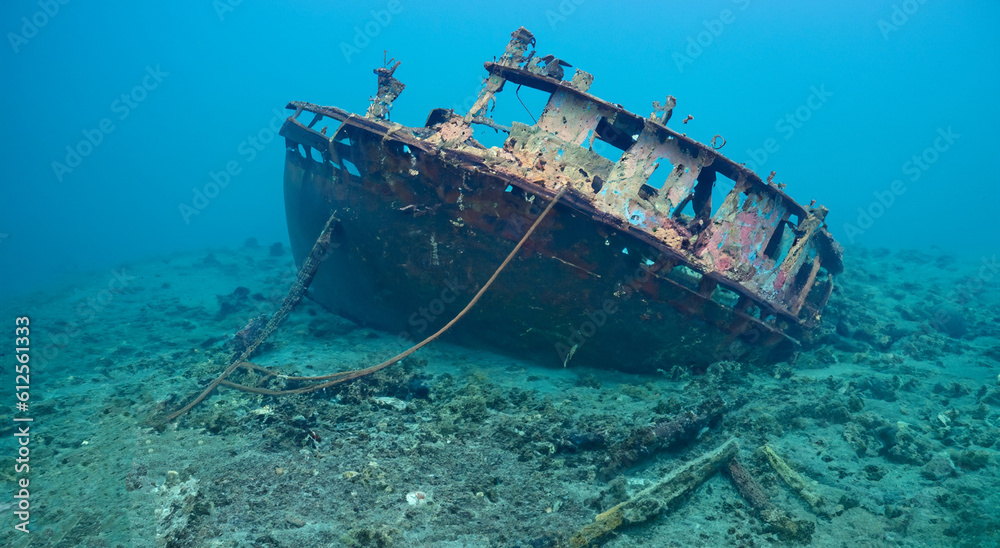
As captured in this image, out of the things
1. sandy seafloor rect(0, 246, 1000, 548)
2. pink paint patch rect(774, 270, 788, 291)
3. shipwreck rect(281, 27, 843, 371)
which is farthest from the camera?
pink paint patch rect(774, 270, 788, 291)

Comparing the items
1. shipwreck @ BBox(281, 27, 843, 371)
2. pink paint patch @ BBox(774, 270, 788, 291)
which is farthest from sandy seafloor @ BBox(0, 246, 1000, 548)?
pink paint patch @ BBox(774, 270, 788, 291)

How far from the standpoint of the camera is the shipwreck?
17.4 feet

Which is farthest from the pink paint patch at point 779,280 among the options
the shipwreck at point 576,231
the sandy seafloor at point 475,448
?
the sandy seafloor at point 475,448

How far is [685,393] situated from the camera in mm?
5398

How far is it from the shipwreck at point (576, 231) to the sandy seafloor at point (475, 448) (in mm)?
577

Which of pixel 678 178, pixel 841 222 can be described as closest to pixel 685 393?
pixel 678 178

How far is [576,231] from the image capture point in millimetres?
5316

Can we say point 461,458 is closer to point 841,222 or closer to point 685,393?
point 685,393

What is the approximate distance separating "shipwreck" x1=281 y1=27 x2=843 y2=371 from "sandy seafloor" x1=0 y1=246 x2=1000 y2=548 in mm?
577

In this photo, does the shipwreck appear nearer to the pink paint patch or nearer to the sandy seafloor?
the pink paint patch

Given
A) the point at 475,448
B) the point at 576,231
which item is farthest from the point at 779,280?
the point at 475,448

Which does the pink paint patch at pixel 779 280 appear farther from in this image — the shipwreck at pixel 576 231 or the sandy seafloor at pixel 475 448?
the sandy seafloor at pixel 475 448

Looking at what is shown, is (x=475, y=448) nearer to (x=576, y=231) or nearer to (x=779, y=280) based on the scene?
(x=576, y=231)

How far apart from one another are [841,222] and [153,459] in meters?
57.1
